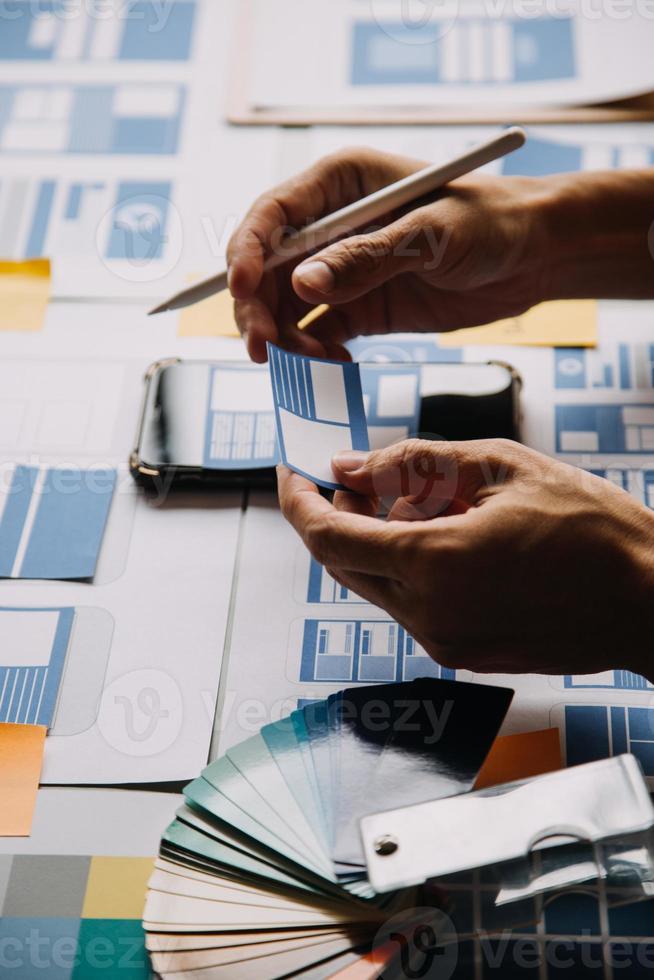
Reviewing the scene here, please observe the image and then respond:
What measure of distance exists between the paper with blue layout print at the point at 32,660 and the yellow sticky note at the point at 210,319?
40cm

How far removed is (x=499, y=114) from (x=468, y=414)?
0.56 m

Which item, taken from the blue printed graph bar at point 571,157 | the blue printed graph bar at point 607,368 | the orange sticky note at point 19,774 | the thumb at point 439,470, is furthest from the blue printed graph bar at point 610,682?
the blue printed graph bar at point 571,157

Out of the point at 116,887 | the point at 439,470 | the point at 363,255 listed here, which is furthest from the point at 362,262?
the point at 116,887

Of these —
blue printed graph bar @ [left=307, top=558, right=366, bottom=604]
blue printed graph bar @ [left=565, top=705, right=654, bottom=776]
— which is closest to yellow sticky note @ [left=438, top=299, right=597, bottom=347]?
blue printed graph bar @ [left=307, top=558, right=366, bottom=604]

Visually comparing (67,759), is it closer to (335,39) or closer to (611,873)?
(611,873)

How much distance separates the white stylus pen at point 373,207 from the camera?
1.07m

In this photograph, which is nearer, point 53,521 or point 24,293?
point 53,521

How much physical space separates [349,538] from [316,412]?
→ 0.65ft

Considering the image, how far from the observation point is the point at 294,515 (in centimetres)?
90

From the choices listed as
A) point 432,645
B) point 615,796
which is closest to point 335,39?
point 432,645

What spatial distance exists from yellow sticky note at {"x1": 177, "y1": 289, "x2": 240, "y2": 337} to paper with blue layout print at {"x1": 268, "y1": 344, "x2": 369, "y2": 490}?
258 mm

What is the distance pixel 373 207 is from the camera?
109cm

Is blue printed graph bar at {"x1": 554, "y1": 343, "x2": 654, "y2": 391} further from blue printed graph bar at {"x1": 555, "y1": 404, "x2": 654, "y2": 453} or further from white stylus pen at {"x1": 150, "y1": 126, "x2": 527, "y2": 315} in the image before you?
white stylus pen at {"x1": 150, "y1": 126, "x2": 527, "y2": 315}

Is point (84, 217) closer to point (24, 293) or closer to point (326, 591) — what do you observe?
point (24, 293)
